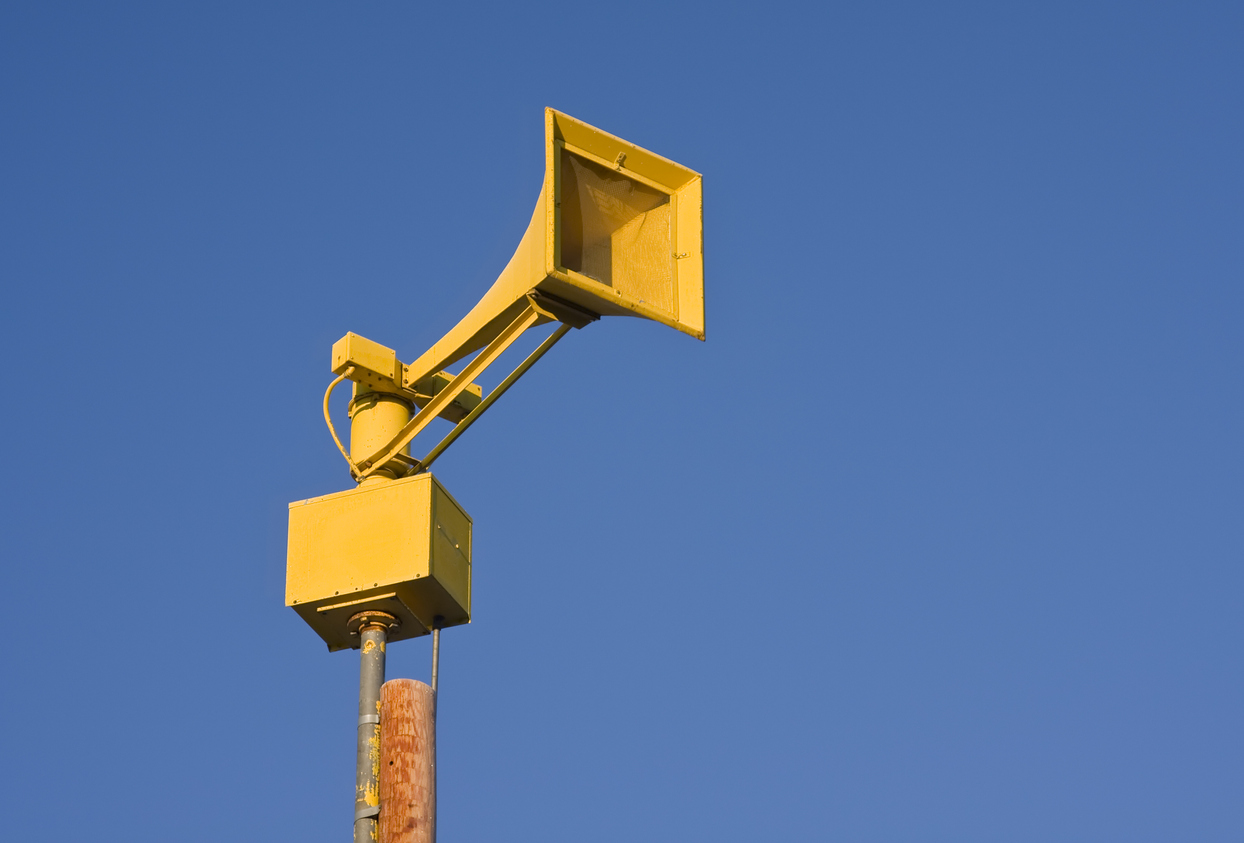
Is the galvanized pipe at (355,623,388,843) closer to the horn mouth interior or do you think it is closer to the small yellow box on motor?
the small yellow box on motor

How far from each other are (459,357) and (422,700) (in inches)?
75.7

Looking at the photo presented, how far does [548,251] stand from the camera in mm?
9008

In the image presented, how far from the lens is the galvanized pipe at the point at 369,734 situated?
8438 mm

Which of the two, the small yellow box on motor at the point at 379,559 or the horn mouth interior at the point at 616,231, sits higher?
the horn mouth interior at the point at 616,231

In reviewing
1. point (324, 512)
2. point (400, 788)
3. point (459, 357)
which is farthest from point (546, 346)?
point (400, 788)

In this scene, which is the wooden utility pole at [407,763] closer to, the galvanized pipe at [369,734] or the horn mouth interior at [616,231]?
the galvanized pipe at [369,734]

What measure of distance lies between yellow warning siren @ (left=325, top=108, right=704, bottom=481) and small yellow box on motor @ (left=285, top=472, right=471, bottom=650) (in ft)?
1.31

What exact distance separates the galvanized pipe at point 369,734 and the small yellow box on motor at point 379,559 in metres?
0.19

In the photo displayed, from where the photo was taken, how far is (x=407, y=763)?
334 inches

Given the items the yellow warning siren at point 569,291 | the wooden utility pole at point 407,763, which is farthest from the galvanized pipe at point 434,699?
the yellow warning siren at point 569,291

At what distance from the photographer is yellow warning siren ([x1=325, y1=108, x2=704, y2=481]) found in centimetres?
933

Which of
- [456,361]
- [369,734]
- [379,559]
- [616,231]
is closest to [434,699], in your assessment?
[369,734]

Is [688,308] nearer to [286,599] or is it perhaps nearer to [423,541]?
[423,541]

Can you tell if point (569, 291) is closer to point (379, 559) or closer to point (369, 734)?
point (379, 559)
